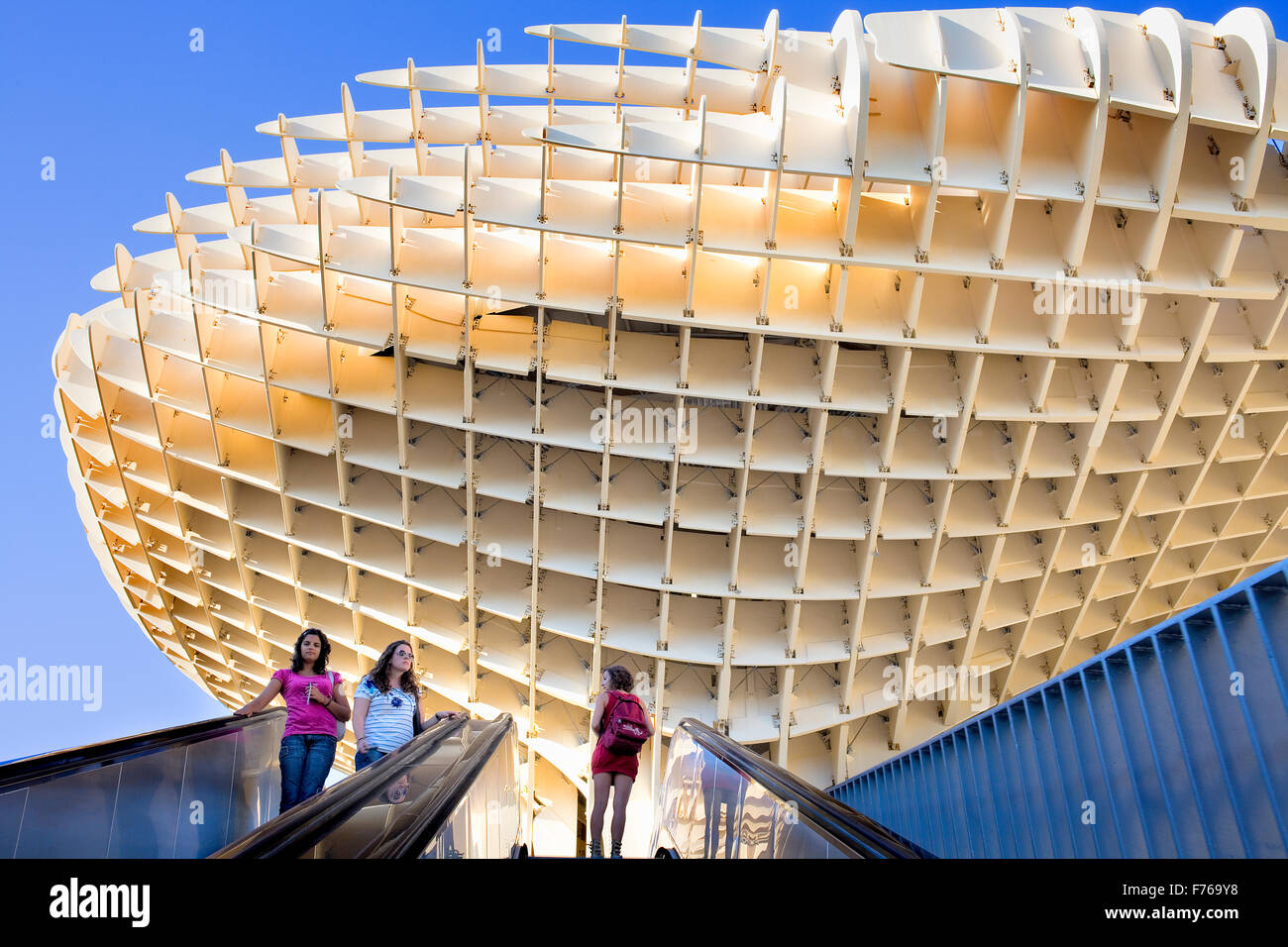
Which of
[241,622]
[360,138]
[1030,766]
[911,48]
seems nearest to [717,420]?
[911,48]

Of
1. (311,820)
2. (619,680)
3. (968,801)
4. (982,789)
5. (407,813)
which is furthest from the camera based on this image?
(968,801)

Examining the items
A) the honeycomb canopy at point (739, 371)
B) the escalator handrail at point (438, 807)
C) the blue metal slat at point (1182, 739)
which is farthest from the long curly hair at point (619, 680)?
the honeycomb canopy at point (739, 371)

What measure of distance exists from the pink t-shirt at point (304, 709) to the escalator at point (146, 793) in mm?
531

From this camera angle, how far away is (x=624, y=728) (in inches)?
349

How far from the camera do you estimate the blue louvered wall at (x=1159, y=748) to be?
507 centimetres

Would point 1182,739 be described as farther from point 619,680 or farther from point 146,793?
point 146,793

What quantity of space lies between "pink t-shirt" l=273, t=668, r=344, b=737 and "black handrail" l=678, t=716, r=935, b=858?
373 cm

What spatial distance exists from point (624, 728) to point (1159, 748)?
4562 mm

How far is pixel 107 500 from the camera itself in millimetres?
23672

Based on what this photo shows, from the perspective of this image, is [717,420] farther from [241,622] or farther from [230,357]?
[241,622]

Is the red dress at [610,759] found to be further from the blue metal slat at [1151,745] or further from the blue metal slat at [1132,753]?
the blue metal slat at [1151,745]

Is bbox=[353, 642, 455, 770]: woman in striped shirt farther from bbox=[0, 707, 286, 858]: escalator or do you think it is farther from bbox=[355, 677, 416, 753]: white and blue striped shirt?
bbox=[0, 707, 286, 858]: escalator

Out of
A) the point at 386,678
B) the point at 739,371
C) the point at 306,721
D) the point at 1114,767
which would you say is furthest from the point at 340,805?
the point at 739,371
